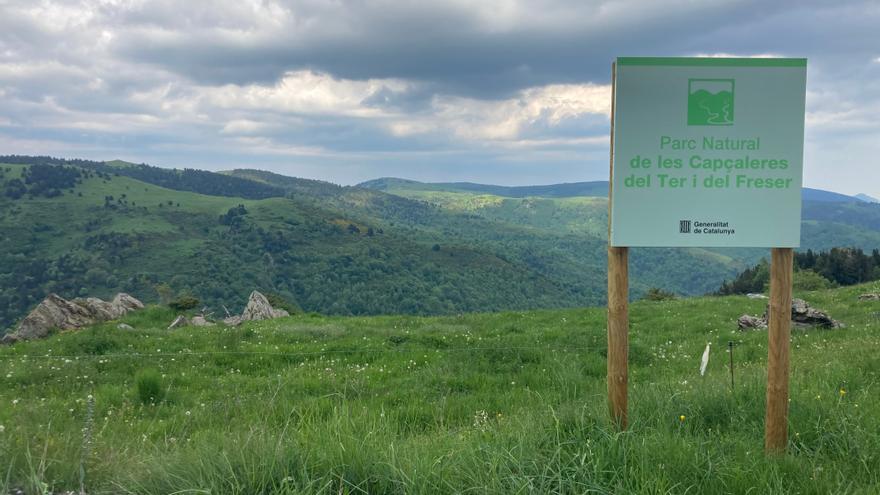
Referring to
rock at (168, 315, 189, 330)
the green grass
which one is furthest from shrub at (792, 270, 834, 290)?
rock at (168, 315, 189, 330)

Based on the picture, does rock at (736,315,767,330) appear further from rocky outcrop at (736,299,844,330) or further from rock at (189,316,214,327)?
rock at (189,316,214,327)

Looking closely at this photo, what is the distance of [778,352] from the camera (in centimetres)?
511

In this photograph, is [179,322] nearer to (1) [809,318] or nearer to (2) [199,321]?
(2) [199,321]

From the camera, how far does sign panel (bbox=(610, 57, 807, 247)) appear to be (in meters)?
5.07

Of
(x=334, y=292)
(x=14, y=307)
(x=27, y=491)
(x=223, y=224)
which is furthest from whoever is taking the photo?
(x=223, y=224)

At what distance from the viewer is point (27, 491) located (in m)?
3.74

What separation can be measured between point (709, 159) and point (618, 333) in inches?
71.5

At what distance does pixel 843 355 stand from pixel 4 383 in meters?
14.8

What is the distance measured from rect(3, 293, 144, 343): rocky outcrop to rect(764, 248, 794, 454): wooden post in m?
21.3

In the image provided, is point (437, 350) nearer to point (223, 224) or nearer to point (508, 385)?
point (508, 385)

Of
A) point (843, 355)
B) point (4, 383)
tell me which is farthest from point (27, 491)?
point (843, 355)

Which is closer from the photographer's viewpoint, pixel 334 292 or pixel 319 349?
pixel 319 349

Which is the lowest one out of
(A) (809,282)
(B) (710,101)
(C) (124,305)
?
(A) (809,282)

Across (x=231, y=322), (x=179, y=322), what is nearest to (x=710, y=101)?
(x=231, y=322)
